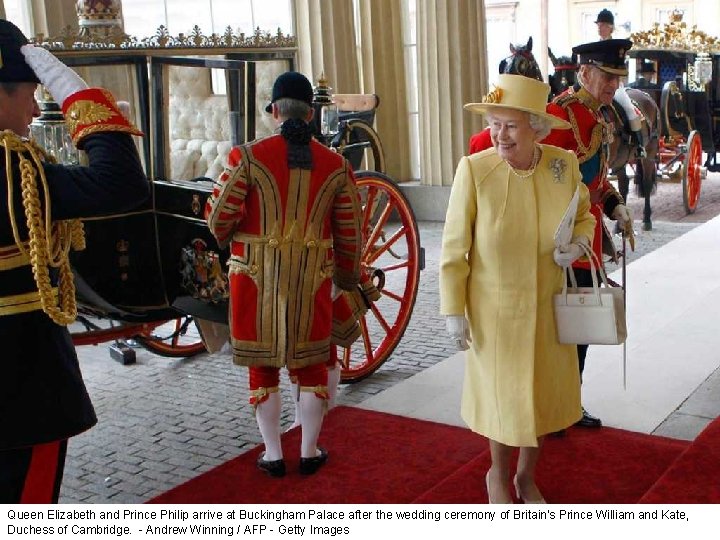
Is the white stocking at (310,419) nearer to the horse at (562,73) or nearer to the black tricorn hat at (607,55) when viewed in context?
the black tricorn hat at (607,55)

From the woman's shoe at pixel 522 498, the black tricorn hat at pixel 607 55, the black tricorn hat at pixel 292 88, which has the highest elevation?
the black tricorn hat at pixel 607 55

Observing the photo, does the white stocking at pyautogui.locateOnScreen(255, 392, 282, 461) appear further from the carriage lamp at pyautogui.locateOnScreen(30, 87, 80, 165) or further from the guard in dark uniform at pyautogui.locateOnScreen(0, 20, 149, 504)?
the guard in dark uniform at pyautogui.locateOnScreen(0, 20, 149, 504)

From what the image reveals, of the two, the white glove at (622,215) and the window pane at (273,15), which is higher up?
the window pane at (273,15)

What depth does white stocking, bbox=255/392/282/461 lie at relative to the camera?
3727 millimetres

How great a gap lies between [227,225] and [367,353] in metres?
1.60

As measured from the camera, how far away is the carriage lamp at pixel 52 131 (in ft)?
11.8

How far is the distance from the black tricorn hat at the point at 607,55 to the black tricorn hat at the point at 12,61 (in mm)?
2430

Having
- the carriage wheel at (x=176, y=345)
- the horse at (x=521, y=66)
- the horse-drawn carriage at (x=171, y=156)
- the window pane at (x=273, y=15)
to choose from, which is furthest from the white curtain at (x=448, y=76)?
the horse at (x=521, y=66)

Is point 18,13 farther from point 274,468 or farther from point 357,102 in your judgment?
point 274,468

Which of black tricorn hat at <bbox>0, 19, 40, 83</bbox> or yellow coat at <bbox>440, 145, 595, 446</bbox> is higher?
black tricorn hat at <bbox>0, 19, 40, 83</bbox>

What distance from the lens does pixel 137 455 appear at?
4125mm

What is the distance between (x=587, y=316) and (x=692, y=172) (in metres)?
7.49

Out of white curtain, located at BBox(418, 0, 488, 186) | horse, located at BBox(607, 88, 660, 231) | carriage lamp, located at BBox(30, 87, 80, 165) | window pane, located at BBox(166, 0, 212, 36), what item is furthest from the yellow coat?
white curtain, located at BBox(418, 0, 488, 186)
